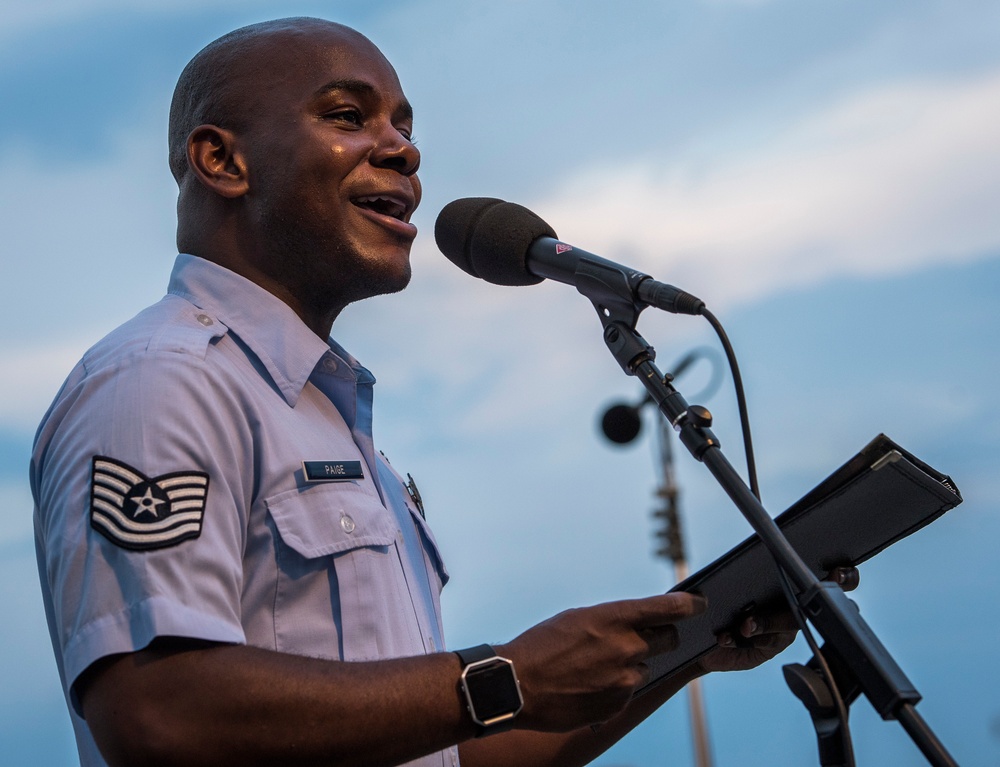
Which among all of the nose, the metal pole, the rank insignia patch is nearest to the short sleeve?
the rank insignia patch

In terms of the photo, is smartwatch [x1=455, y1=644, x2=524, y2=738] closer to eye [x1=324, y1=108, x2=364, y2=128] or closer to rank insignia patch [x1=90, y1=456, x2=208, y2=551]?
rank insignia patch [x1=90, y1=456, x2=208, y2=551]

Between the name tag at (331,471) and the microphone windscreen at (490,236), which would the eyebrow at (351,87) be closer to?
the microphone windscreen at (490,236)

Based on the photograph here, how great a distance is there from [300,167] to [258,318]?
17.6 inches

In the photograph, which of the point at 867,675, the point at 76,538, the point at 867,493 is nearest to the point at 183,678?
the point at 76,538

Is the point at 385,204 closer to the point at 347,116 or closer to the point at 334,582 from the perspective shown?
the point at 347,116

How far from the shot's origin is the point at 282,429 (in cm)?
243

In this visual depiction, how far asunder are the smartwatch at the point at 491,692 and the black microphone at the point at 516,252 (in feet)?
2.38

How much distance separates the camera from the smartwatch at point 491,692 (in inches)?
80.4

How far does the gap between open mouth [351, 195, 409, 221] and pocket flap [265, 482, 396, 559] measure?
0.81 meters

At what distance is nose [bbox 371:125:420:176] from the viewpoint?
3.06m

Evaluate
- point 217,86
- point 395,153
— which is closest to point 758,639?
point 395,153

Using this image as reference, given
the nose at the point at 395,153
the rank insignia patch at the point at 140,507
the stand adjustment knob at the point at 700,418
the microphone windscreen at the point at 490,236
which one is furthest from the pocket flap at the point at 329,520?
the nose at the point at 395,153

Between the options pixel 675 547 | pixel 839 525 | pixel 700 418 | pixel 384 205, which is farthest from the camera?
pixel 675 547

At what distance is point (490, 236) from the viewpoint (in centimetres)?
272
